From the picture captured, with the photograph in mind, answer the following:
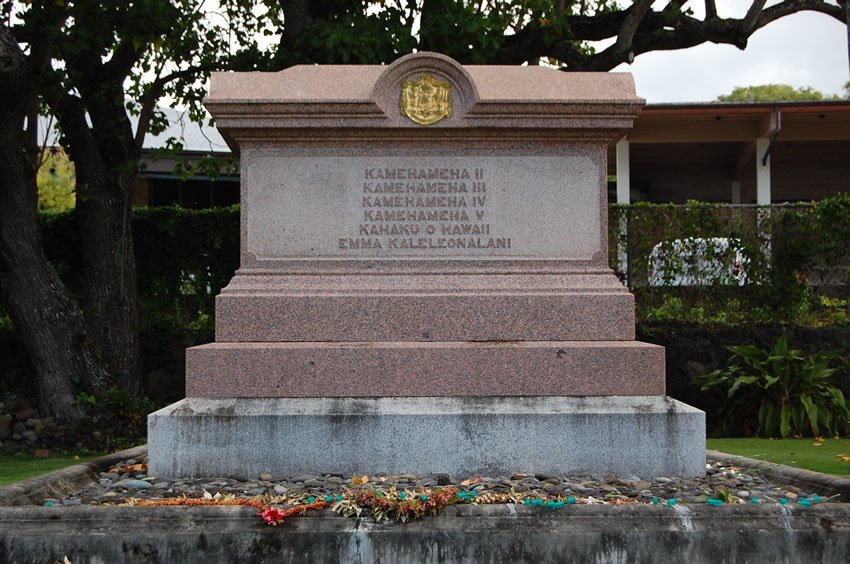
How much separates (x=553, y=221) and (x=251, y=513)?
2.97m

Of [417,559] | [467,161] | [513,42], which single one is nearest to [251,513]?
[417,559]

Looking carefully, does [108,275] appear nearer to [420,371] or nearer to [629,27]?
[420,371]

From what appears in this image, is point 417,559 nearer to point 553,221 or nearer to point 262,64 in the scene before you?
point 553,221

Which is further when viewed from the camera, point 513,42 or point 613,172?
point 613,172

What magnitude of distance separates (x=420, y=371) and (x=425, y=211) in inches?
44.5

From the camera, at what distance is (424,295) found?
226 inches

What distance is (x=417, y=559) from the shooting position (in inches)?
153

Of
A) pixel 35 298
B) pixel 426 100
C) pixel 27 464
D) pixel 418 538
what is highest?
pixel 426 100

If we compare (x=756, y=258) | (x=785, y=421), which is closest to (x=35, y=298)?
(x=785, y=421)

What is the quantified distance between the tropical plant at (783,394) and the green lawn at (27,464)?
609cm

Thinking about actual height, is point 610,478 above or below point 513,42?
below

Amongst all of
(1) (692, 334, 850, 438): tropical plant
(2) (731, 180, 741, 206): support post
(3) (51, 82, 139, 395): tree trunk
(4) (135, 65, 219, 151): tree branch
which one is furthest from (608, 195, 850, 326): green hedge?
(2) (731, 180, 741, 206): support post

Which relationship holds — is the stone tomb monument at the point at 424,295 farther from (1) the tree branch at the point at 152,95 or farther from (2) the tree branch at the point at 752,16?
(2) the tree branch at the point at 752,16

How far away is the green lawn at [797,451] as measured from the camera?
6.51 m
